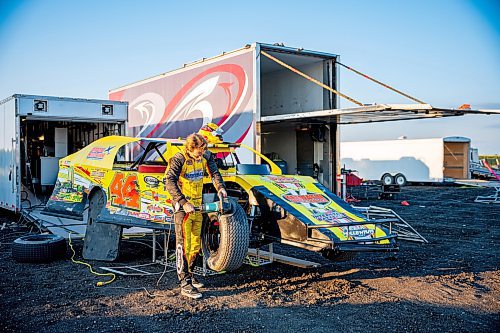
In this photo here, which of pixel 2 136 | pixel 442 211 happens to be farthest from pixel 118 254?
pixel 442 211

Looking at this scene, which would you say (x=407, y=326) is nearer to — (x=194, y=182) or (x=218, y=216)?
(x=218, y=216)

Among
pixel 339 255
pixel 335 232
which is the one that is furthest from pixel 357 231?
pixel 339 255

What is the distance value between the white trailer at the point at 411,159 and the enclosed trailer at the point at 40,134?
56.6 feet

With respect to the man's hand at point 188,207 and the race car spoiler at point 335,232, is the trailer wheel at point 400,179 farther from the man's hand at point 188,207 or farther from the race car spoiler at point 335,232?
the man's hand at point 188,207

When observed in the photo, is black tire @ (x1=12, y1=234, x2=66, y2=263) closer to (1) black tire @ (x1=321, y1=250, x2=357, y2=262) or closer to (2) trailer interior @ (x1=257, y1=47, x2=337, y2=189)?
Result: (1) black tire @ (x1=321, y1=250, x2=357, y2=262)

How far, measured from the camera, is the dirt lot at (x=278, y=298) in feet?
15.4

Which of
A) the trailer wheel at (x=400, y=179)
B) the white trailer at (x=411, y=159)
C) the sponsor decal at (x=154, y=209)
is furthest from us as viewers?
the trailer wheel at (x=400, y=179)

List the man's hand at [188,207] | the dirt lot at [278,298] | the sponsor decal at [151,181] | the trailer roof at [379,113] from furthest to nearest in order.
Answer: the trailer roof at [379,113] → the sponsor decal at [151,181] → the man's hand at [188,207] → the dirt lot at [278,298]

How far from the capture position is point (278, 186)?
6.58 m

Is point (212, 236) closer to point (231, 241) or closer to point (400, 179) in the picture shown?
point (231, 241)

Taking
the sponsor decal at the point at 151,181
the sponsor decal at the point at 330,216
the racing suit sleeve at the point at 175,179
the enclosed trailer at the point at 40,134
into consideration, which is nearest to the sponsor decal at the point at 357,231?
the sponsor decal at the point at 330,216

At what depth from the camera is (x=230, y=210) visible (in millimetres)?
5656

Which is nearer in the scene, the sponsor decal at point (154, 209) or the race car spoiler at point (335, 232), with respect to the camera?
the race car spoiler at point (335, 232)

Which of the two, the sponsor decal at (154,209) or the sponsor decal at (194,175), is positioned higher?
the sponsor decal at (194,175)
